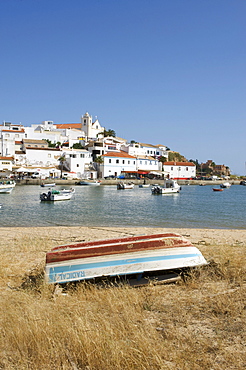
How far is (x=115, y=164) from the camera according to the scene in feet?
301

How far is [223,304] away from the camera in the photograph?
523cm

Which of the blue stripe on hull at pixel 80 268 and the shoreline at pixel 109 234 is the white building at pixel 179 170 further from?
the blue stripe on hull at pixel 80 268

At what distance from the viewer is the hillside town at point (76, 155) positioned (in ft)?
276

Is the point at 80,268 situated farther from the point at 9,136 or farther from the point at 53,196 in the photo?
the point at 9,136

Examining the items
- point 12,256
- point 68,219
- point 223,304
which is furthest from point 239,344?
point 68,219

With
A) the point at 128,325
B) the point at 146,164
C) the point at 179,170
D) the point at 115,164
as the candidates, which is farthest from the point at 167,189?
the point at 128,325

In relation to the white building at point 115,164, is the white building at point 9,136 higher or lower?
higher

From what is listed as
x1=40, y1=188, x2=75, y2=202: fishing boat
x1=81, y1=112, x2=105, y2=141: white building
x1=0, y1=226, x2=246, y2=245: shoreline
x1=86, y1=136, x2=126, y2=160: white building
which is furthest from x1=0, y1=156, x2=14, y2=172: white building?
x1=0, y1=226, x2=246, y2=245: shoreline

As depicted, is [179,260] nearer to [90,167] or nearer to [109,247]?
[109,247]

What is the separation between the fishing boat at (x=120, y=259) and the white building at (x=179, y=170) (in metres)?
96.1

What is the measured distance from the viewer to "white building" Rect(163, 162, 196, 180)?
10506 centimetres

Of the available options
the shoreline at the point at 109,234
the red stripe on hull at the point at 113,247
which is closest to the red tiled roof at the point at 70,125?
the shoreline at the point at 109,234

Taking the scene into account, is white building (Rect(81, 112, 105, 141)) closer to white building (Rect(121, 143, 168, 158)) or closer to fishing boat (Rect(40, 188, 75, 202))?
white building (Rect(121, 143, 168, 158))

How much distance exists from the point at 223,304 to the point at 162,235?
220 cm
